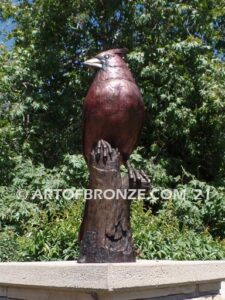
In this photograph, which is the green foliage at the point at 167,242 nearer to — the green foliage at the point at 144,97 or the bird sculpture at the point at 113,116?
the green foliage at the point at 144,97

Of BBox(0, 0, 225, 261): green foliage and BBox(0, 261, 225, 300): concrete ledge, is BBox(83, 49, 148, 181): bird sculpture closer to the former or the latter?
BBox(0, 261, 225, 300): concrete ledge

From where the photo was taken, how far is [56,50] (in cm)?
828

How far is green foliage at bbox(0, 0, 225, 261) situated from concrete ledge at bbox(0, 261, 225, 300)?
12.3 feet

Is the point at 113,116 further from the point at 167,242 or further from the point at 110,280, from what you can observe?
the point at 167,242

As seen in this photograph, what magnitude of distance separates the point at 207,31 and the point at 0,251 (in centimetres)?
493

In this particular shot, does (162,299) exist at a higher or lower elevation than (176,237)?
lower

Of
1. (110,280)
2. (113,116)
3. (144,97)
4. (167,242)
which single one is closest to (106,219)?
(113,116)

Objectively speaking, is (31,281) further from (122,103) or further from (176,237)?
(176,237)

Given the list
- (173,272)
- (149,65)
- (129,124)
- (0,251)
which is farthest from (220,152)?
(173,272)

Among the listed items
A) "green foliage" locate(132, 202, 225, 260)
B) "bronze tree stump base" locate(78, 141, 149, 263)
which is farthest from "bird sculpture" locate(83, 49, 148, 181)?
"green foliage" locate(132, 202, 225, 260)

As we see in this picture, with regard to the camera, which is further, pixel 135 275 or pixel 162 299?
pixel 162 299

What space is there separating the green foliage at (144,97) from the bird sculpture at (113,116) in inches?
136

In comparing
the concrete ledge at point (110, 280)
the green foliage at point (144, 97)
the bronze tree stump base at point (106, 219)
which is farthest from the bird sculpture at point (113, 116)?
the green foliage at point (144, 97)

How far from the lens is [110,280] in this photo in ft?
8.32
